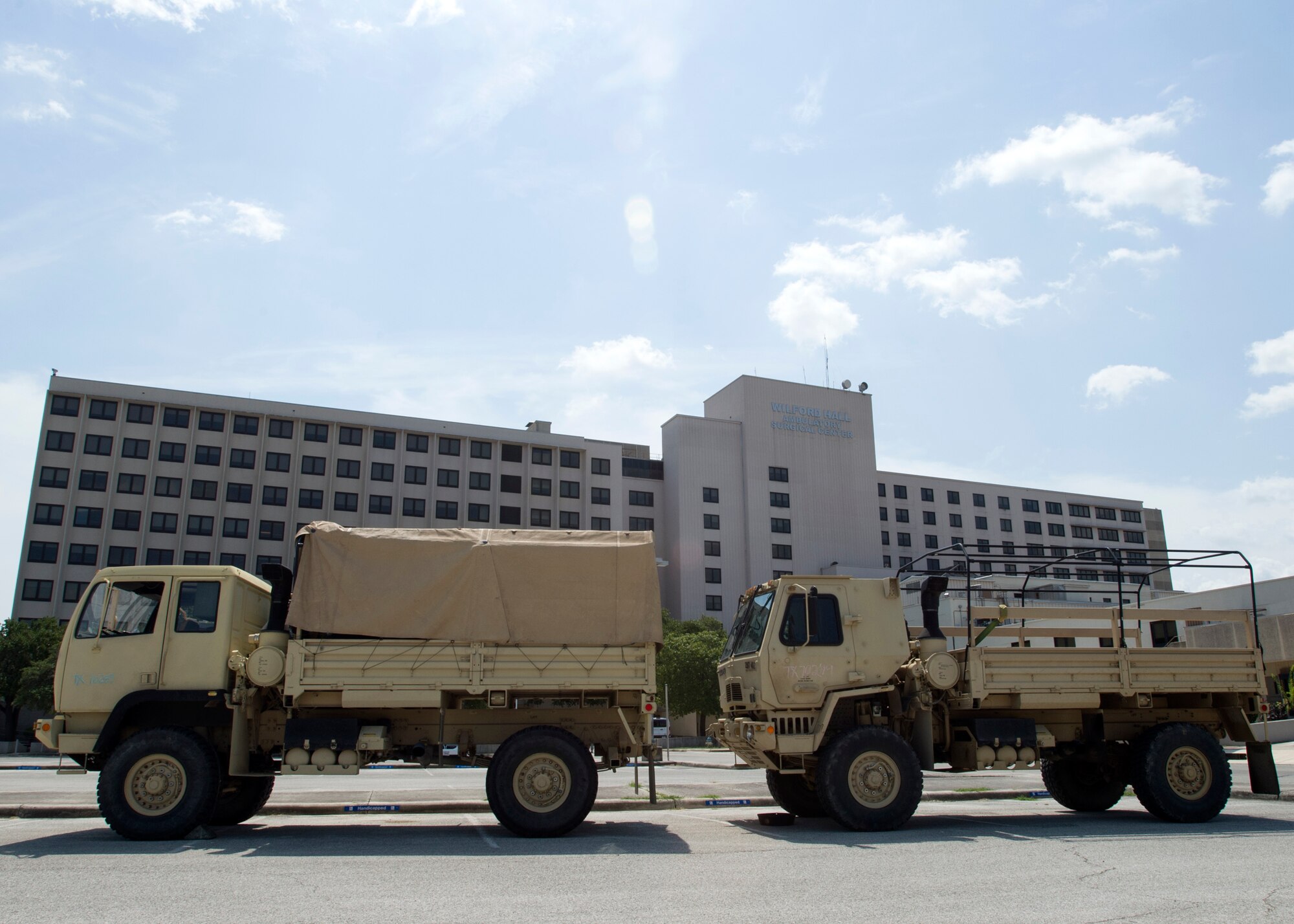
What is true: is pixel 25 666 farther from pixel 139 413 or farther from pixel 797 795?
pixel 797 795

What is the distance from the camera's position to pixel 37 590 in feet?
207

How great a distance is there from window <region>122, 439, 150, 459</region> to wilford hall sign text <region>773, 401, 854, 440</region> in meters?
52.0

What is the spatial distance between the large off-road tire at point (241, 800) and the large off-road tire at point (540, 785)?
12.2 feet

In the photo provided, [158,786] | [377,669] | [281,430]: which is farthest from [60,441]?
[377,669]

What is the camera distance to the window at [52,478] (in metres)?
64.9

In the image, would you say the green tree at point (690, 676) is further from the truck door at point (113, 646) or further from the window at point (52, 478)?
the truck door at point (113, 646)

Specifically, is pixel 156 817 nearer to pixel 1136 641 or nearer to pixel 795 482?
pixel 1136 641

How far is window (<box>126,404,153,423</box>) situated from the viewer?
223ft

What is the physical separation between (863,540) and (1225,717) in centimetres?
7572

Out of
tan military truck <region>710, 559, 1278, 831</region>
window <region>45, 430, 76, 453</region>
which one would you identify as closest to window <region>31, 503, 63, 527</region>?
window <region>45, 430, 76, 453</region>

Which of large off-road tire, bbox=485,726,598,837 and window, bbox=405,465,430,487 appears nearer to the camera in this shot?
large off-road tire, bbox=485,726,598,837

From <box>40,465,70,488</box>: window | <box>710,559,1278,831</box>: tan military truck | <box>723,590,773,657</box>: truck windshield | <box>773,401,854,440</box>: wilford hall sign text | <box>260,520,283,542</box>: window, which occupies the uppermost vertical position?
<box>773,401,854,440</box>: wilford hall sign text

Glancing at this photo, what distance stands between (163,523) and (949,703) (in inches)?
2652

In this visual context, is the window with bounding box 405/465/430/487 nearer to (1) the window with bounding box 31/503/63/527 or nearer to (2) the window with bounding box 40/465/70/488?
(2) the window with bounding box 40/465/70/488
